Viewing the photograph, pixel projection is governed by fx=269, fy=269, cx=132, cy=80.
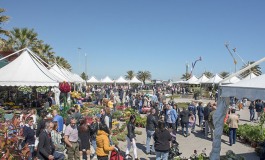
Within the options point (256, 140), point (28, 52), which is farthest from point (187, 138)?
point (28, 52)

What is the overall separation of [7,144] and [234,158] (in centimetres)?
630

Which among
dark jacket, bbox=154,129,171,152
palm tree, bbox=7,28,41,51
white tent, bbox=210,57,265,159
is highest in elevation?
palm tree, bbox=7,28,41,51

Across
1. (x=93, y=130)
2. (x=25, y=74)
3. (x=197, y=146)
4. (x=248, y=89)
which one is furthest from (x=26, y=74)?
(x=248, y=89)

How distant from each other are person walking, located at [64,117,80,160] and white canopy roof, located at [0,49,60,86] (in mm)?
7524

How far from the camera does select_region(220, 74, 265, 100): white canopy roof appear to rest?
264 inches

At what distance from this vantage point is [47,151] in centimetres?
705

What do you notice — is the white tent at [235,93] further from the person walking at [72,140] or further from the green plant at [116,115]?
the green plant at [116,115]

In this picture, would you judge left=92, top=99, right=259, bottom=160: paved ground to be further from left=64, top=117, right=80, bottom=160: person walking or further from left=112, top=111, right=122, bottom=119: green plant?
left=112, top=111, right=122, bottom=119: green plant

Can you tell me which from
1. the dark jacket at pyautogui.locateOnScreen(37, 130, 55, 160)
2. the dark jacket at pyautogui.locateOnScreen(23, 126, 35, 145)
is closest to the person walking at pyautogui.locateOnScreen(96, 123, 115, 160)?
the dark jacket at pyautogui.locateOnScreen(37, 130, 55, 160)

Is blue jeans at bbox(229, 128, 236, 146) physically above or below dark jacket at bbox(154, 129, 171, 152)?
below

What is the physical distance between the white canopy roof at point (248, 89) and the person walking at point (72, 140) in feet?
15.2

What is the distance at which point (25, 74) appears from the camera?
1559cm

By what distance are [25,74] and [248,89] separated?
12.6m

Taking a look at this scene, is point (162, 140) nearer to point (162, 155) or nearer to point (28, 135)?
point (162, 155)
